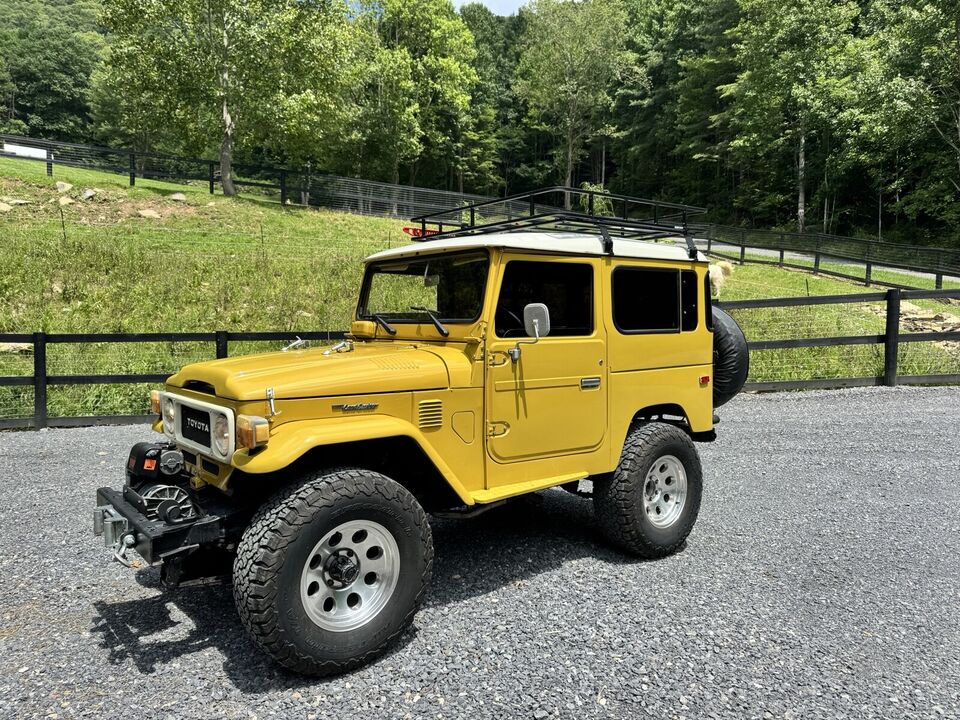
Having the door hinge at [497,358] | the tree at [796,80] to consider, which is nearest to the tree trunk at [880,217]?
the tree at [796,80]

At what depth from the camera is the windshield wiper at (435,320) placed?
12.4 ft

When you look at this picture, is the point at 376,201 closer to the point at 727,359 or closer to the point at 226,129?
the point at 226,129

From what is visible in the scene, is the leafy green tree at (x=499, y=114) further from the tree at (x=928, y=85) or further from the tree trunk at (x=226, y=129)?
the tree trunk at (x=226, y=129)

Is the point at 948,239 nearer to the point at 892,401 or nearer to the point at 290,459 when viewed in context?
the point at 892,401

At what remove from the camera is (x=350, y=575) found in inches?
119

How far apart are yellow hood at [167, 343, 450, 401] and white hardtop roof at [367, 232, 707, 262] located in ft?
2.36

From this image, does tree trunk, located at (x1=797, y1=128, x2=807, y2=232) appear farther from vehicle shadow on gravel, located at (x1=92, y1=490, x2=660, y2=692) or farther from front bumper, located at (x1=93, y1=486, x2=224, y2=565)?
front bumper, located at (x1=93, y1=486, x2=224, y2=565)

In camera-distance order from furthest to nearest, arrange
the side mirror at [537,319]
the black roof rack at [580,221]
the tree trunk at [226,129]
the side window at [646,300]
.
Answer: the tree trunk at [226,129] → the side window at [646,300] → the black roof rack at [580,221] → the side mirror at [537,319]

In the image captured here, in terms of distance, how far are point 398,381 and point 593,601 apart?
1.80 metres

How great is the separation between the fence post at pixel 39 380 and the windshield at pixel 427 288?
578cm

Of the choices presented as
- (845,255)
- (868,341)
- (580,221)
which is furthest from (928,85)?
(580,221)

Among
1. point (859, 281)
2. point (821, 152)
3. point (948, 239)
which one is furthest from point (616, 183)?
point (859, 281)

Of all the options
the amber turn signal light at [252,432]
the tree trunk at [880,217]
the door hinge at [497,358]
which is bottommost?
the amber turn signal light at [252,432]

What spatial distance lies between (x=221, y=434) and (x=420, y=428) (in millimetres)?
1002
